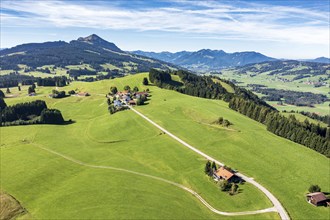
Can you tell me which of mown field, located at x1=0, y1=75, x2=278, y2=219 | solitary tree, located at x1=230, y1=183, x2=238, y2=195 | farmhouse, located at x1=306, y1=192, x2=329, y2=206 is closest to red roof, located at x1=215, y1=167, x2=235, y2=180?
solitary tree, located at x1=230, y1=183, x2=238, y2=195

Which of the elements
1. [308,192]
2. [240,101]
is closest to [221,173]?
[308,192]

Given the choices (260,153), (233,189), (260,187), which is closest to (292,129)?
(260,153)

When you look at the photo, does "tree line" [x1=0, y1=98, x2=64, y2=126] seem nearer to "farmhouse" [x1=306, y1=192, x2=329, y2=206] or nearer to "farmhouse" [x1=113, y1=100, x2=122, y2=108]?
"farmhouse" [x1=113, y1=100, x2=122, y2=108]

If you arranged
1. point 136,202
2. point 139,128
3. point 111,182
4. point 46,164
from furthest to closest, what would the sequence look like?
point 139,128
point 46,164
point 111,182
point 136,202

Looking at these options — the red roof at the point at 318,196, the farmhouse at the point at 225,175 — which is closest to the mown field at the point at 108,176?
the farmhouse at the point at 225,175

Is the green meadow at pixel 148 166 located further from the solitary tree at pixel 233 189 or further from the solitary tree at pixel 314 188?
the solitary tree at pixel 314 188

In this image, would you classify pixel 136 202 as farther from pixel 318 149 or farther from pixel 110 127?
pixel 318 149
